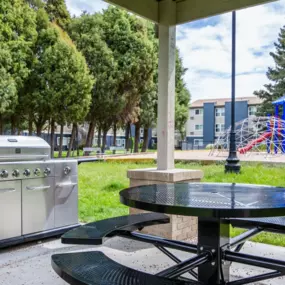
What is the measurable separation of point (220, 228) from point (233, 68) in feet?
20.2

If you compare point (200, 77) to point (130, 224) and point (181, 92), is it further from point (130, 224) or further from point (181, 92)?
point (130, 224)

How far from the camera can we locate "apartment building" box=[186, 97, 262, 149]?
110 feet

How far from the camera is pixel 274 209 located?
1531 mm

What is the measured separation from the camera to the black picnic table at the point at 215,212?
60.4 inches

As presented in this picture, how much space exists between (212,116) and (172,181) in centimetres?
3369

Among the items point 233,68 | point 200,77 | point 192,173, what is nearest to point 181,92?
point 200,77

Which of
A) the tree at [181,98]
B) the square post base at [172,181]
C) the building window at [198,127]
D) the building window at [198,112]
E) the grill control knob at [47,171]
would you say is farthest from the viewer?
the building window at [198,112]

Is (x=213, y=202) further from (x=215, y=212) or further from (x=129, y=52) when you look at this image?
(x=129, y=52)

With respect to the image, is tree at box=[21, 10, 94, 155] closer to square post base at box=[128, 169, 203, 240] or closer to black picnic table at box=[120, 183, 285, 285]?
square post base at box=[128, 169, 203, 240]

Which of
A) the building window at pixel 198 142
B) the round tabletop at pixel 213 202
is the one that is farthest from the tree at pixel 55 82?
the building window at pixel 198 142

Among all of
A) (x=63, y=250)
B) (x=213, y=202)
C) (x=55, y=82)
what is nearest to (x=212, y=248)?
(x=213, y=202)

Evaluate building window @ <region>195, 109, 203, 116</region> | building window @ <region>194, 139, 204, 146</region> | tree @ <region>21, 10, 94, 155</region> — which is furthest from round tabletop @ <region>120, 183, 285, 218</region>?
building window @ <region>195, 109, 203, 116</region>

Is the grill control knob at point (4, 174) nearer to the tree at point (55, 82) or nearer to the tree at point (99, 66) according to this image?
the tree at point (55, 82)

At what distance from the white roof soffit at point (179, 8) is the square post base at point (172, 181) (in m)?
1.58
